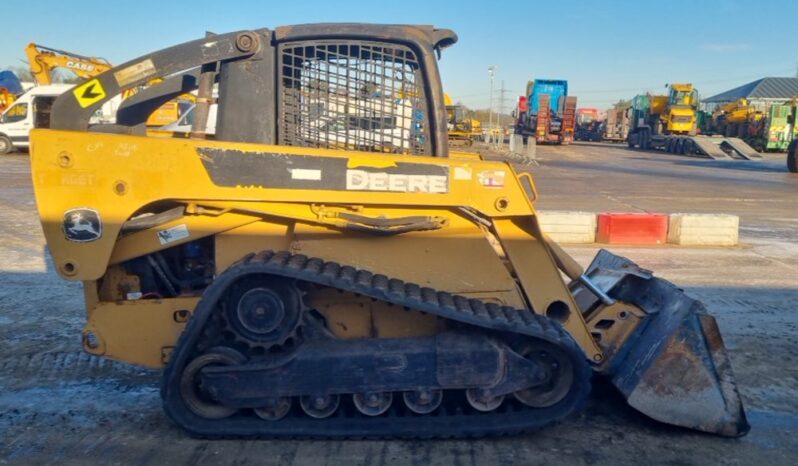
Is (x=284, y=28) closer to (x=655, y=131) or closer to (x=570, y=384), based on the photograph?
(x=570, y=384)

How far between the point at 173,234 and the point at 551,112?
134 ft

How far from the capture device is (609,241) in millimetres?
9633

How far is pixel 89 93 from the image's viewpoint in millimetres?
3951

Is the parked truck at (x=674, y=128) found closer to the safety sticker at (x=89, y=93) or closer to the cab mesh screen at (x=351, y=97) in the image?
Result: the cab mesh screen at (x=351, y=97)

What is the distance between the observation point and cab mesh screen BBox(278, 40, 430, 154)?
3.92 m

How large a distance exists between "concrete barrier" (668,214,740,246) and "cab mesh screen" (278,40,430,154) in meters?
6.72

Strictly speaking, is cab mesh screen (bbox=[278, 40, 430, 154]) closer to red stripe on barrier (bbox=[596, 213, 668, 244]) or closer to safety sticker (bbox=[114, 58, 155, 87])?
safety sticker (bbox=[114, 58, 155, 87])

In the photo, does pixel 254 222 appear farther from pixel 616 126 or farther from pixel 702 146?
pixel 616 126

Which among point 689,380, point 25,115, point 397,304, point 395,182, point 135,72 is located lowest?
point 689,380

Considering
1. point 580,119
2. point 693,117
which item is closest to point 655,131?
point 693,117

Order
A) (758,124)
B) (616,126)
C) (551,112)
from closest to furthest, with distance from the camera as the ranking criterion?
(758,124) < (551,112) < (616,126)

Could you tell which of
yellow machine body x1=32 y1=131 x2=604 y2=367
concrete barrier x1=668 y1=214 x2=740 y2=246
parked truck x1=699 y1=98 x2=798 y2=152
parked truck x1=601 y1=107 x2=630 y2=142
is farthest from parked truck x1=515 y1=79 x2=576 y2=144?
yellow machine body x1=32 y1=131 x2=604 y2=367

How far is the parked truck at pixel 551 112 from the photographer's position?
42.3 meters

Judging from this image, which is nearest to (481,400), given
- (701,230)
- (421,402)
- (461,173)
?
(421,402)
